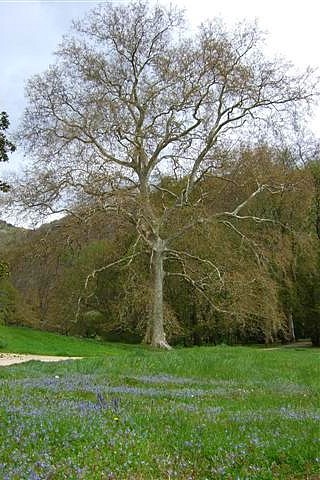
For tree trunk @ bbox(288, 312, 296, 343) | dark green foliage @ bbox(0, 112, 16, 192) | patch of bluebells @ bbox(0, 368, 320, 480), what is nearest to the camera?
patch of bluebells @ bbox(0, 368, 320, 480)

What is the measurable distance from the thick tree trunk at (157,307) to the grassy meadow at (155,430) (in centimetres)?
1426

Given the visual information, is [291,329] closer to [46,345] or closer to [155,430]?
[46,345]

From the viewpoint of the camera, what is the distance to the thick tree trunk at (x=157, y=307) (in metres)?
25.0

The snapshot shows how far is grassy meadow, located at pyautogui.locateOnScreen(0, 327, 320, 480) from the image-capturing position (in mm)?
4320

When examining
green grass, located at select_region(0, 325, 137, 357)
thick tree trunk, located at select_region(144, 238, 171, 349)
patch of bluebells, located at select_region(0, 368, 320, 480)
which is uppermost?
thick tree trunk, located at select_region(144, 238, 171, 349)

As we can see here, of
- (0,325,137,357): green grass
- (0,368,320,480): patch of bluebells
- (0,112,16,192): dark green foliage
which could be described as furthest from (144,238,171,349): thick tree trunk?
(0,368,320,480): patch of bluebells

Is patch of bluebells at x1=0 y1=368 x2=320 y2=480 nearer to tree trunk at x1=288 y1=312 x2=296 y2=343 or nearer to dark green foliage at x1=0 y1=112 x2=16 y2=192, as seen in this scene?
dark green foliage at x1=0 y1=112 x2=16 y2=192

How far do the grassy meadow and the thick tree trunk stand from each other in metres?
14.3

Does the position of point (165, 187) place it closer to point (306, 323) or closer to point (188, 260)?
point (188, 260)

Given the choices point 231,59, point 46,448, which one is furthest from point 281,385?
point 231,59

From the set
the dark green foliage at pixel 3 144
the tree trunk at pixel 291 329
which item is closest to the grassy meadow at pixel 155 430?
the dark green foliage at pixel 3 144

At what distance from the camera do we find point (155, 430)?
5.54 metres

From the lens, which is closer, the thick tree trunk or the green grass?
the green grass

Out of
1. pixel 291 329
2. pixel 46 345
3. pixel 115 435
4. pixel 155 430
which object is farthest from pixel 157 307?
pixel 115 435
